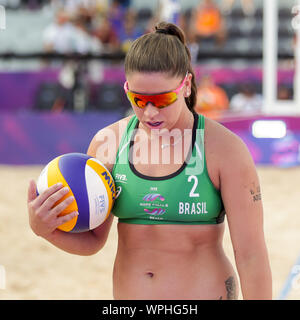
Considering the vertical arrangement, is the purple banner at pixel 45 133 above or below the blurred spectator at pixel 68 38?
below

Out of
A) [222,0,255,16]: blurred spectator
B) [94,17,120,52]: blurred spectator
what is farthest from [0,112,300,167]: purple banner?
[222,0,255,16]: blurred spectator

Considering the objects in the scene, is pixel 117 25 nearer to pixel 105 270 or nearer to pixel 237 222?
pixel 105 270

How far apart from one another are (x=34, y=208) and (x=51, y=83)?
27.0ft

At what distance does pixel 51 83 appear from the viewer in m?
9.74

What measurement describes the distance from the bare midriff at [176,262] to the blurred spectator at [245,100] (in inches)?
313

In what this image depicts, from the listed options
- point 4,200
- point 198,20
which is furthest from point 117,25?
point 4,200

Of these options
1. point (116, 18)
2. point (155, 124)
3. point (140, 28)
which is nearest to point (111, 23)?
point (116, 18)

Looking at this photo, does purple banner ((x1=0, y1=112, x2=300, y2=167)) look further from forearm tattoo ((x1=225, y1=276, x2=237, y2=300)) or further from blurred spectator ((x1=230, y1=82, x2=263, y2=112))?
forearm tattoo ((x1=225, y1=276, x2=237, y2=300))

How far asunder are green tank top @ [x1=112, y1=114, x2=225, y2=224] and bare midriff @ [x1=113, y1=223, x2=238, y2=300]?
4 centimetres

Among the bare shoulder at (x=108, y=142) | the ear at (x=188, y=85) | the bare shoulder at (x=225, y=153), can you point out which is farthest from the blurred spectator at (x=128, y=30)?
the bare shoulder at (x=225, y=153)

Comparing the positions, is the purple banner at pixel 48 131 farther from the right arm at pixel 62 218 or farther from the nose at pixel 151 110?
the nose at pixel 151 110

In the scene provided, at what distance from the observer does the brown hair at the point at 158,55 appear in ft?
5.63

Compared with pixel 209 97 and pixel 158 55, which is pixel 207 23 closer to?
pixel 209 97

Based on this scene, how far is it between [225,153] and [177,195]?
7.9 inches
